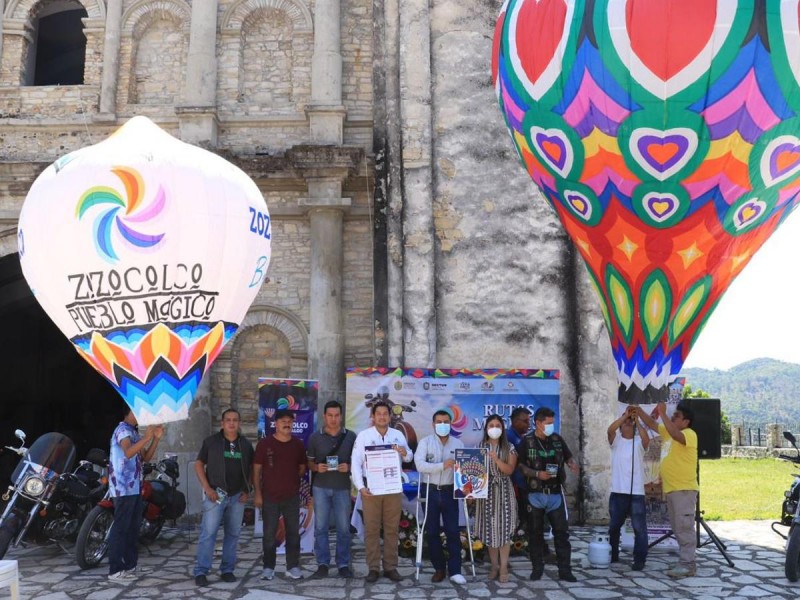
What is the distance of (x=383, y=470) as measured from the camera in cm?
685

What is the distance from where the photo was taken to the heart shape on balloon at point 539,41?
228 inches

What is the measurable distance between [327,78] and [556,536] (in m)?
7.30

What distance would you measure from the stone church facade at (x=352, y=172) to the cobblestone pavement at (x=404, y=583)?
2.39 metres

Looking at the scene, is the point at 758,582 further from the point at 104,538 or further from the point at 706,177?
the point at 104,538

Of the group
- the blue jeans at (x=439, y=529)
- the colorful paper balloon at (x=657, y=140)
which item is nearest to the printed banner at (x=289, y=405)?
the blue jeans at (x=439, y=529)

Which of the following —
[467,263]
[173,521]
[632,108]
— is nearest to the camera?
[632,108]

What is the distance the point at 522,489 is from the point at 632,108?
3718 mm

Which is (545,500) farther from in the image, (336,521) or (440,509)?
(336,521)

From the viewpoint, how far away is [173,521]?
31.1 ft

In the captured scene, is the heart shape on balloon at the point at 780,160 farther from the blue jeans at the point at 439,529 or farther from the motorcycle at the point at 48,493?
the motorcycle at the point at 48,493

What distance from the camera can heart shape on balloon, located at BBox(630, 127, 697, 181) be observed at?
221 inches

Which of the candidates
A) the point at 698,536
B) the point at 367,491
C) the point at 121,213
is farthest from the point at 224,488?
the point at 698,536

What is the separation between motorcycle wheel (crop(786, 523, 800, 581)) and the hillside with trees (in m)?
119

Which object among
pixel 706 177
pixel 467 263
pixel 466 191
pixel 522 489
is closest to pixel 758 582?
pixel 522 489
